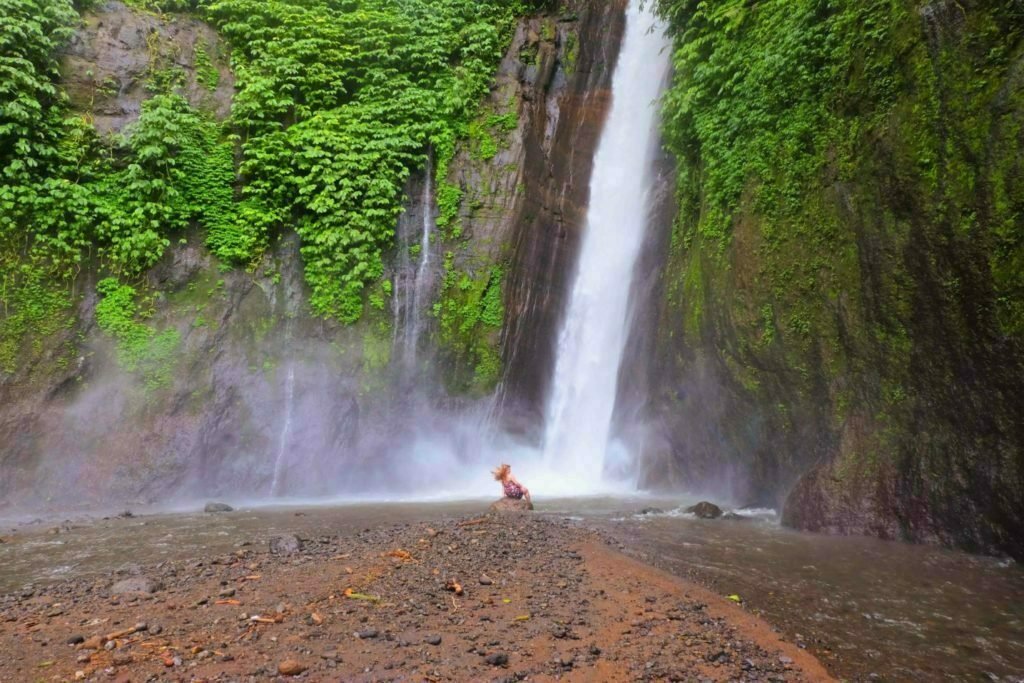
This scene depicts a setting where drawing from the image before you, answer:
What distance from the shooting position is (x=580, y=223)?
1573 centimetres

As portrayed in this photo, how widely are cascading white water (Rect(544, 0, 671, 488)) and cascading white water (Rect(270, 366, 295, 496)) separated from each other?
5.73 meters

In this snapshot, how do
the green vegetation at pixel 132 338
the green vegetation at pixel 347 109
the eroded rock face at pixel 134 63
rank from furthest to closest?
1. the green vegetation at pixel 347 109
2. the eroded rock face at pixel 134 63
3. the green vegetation at pixel 132 338

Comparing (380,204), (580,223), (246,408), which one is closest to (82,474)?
(246,408)

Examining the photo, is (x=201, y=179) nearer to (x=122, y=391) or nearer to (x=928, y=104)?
(x=122, y=391)

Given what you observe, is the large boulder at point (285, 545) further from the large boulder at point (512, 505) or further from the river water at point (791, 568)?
the large boulder at point (512, 505)

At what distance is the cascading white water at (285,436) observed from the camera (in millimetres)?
11656

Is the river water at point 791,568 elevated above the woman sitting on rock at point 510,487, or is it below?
below

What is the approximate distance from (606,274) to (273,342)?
8001 millimetres

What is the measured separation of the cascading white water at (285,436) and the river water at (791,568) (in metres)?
2.05

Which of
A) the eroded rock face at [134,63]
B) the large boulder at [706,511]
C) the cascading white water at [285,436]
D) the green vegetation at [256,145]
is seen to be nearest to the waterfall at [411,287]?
the green vegetation at [256,145]

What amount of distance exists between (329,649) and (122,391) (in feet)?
31.9

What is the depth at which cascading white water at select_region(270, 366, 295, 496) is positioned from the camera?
38.2 feet

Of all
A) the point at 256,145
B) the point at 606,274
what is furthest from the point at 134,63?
the point at 606,274

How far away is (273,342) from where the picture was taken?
40.7 ft
